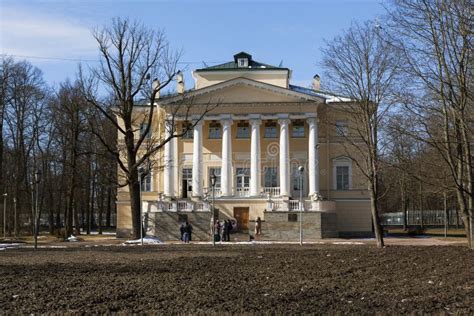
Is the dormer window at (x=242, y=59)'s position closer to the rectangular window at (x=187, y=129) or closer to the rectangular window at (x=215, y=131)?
the rectangular window at (x=215, y=131)

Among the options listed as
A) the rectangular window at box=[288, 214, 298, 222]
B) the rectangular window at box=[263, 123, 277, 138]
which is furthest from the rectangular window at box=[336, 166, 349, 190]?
the rectangular window at box=[288, 214, 298, 222]

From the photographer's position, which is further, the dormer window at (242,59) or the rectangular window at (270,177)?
the dormer window at (242,59)

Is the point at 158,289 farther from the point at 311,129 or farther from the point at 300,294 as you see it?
the point at 311,129

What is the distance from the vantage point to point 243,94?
53.4 m

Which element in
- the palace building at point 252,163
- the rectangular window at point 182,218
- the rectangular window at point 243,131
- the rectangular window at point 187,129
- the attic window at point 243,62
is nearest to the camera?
the rectangular window at point 187,129

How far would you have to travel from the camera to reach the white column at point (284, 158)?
171 feet

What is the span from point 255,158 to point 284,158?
7.68 feet

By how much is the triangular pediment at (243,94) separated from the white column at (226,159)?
6.70ft

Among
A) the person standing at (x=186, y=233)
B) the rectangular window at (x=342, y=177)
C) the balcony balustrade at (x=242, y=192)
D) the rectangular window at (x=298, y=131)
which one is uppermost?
the rectangular window at (x=298, y=131)

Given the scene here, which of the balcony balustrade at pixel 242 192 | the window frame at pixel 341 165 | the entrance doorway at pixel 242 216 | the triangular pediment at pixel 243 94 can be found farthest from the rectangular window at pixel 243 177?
the window frame at pixel 341 165

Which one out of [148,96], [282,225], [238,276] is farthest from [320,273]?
[282,225]

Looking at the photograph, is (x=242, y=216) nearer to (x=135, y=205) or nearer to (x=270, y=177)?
(x=270, y=177)

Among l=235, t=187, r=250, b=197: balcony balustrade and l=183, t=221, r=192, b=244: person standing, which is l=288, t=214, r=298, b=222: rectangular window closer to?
l=235, t=187, r=250, b=197: balcony balustrade

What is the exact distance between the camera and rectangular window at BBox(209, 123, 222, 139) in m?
55.9
